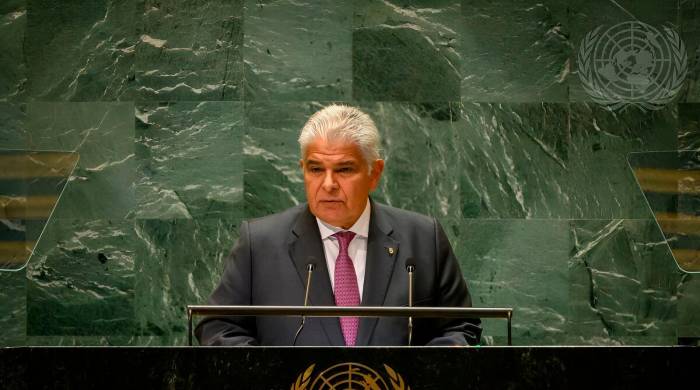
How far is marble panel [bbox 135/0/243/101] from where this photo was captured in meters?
5.16

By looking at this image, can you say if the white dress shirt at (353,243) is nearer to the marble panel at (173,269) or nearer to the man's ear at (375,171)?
the man's ear at (375,171)

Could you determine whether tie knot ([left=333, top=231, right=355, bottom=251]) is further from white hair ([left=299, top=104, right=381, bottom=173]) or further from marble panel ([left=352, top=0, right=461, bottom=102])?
marble panel ([left=352, top=0, right=461, bottom=102])

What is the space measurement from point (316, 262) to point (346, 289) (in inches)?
8.2

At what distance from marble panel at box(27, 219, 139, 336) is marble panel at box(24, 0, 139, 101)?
740 millimetres

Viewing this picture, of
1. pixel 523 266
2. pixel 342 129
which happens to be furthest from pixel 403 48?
pixel 342 129

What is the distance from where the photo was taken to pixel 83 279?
17.0ft

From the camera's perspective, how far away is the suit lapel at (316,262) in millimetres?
3195

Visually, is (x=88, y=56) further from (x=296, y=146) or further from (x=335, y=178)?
(x=335, y=178)

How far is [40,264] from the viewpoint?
204 inches

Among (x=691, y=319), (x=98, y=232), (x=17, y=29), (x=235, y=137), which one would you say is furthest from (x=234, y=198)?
(x=691, y=319)

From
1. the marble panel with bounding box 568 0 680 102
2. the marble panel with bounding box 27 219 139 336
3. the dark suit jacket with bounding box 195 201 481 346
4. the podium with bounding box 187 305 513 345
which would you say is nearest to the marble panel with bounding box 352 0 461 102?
the marble panel with bounding box 568 0 680 102

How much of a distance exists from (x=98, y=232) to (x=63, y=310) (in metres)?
0.49
